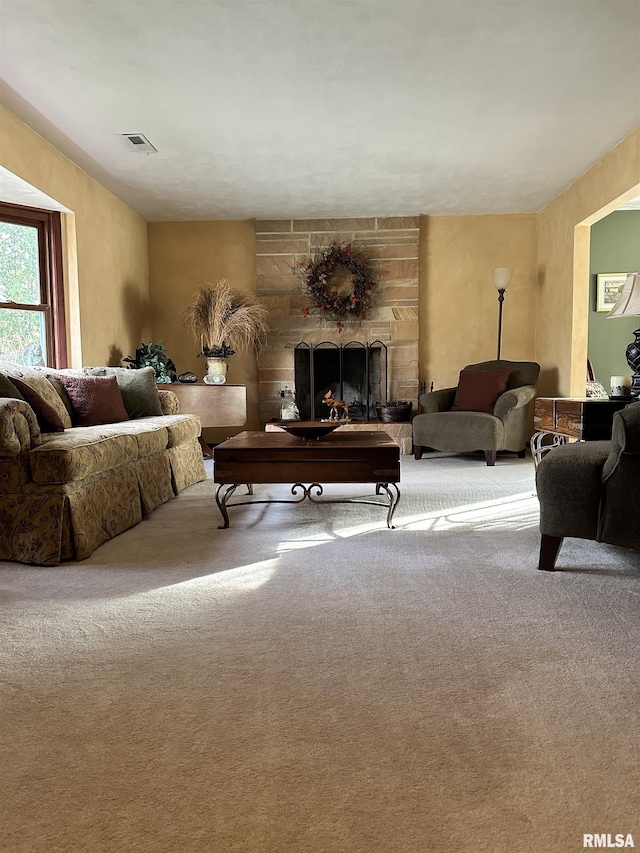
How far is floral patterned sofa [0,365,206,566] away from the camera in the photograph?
243 cm

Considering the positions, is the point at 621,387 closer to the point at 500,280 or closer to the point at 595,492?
the point at 595,492

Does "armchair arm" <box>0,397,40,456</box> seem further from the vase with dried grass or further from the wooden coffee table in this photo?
the vase with dried grass

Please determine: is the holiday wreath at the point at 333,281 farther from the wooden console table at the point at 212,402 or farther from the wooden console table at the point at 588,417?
the wooden console table at the point at 588,417

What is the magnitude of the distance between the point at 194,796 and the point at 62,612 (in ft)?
3.42

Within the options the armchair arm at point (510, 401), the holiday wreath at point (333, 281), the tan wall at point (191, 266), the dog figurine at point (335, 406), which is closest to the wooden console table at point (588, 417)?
the armchair arm at point (510, 401)

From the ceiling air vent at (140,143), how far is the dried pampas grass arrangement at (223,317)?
164 centimetres

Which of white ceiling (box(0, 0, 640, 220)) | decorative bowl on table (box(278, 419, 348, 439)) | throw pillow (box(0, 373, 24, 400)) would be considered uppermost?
white ceiling (box(0, 0, 640, 220))

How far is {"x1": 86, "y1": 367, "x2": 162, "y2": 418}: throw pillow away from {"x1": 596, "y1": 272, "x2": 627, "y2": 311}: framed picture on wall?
4591 millimetres

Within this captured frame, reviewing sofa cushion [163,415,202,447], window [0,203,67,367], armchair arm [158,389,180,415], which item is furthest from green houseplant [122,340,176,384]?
sofa cushion [163,415,202,447]

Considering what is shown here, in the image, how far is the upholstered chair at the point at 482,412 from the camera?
4.99 m

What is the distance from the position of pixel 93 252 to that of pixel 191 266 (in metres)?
1.50

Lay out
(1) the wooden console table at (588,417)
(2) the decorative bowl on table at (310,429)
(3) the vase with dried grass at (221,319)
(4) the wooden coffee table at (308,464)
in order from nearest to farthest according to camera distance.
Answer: (4) the wooden coffee table at (308,464) → (2) the decorative bowl on table at (310,429) → (1) the wooden console table at (588,417) → (3) the vase with dried grass at (221,319)

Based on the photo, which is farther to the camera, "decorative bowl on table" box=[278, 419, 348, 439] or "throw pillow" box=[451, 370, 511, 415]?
"throw pillow" box=[451, 370, 511, 415]

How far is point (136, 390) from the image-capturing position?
4129mm
